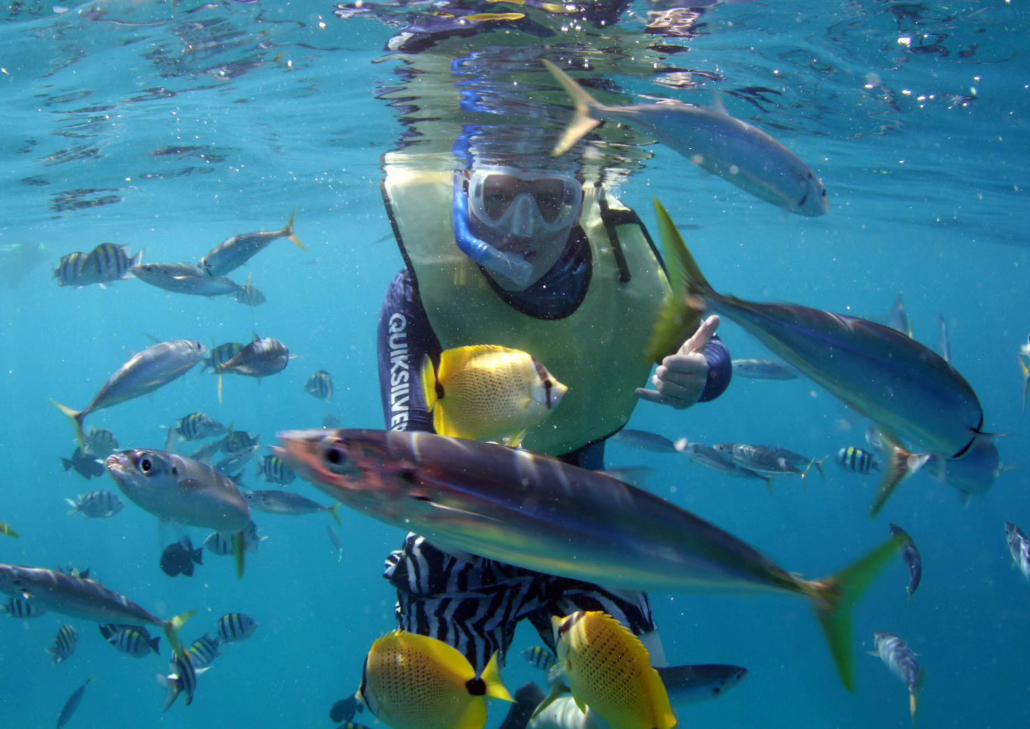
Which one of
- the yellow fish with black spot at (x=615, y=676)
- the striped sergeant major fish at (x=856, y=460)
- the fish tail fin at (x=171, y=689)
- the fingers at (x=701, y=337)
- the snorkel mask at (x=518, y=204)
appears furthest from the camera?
the striped sergeant major fish at (x=856, y=460)

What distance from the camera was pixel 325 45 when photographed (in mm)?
8820

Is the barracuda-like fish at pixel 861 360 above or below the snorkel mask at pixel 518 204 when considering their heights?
above

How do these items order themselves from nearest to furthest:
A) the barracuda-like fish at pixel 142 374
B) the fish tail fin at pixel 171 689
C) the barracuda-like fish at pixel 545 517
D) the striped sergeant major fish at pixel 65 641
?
the barracuda-like fish at pixel 545 517 < the barracuda-like fish at pixel 142 374 < the fish tail fin at pixel 171 689 < the striped sergeant major fish at pixel 65 641

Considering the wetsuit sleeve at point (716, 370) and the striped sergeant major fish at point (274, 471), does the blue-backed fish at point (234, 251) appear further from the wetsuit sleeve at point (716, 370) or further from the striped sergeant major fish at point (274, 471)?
the wetsuit sleeve at point (716, 370)

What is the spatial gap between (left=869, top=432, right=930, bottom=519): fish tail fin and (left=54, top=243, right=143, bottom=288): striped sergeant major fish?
7.56 meters

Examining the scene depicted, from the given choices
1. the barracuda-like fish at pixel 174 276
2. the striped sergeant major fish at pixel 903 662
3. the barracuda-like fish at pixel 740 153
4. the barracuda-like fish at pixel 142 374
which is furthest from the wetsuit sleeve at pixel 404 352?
the striped sergeant major fish at pixel 903 662

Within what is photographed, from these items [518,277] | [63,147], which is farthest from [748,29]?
[63,147]

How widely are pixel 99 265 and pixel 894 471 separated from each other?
7.91 metres

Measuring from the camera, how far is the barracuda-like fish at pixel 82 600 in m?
4.61

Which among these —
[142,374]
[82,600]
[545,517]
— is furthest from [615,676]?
[142,374]

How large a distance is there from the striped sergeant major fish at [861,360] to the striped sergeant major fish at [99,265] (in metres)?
7.02

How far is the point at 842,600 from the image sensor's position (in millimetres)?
1839

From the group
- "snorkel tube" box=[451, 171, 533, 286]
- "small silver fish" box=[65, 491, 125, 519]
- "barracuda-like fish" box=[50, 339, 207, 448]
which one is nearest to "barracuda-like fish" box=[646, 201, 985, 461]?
"snorkel tube" box=[451, 171, 533, 286]

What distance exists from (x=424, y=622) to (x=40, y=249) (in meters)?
35.4
